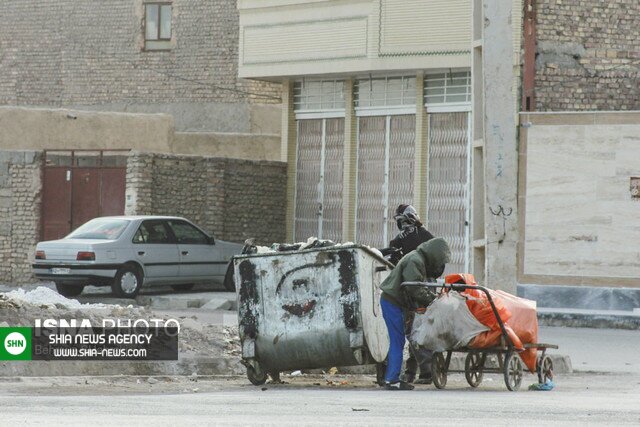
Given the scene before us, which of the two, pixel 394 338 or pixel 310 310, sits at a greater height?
pixel 310 310

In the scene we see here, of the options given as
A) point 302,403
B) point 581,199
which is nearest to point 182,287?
point 581,199

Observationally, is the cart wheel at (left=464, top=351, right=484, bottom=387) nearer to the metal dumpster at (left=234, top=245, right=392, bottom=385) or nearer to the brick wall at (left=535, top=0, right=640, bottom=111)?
the metal dumpster at (left=234, top=245, right=392, bottom=385)

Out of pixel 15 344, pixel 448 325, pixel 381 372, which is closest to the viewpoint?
pixel 448 325

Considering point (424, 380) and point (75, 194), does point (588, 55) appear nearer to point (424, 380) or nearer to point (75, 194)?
point (75, 194)

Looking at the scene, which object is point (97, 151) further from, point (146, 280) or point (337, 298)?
point (337, 298)

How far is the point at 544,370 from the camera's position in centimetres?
1595

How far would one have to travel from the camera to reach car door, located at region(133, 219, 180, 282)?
28812mm

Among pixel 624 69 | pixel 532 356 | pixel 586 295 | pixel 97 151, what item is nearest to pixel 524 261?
pixel 586 295

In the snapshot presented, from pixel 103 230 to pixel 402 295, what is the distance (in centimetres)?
1386

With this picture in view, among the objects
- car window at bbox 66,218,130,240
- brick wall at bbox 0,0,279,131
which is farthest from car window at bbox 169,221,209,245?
brick wall at bbox 0,0,279,131

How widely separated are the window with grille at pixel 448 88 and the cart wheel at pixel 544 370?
46.0ft

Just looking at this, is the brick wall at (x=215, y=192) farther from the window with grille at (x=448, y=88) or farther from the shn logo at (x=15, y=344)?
the shn logo at (x=15, y=344)

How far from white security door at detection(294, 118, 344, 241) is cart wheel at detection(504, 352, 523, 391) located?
16.7 metres

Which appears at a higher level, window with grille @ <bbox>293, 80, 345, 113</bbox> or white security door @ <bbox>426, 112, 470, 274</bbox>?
window with grille @ <bbox>293, 80, 345, 113</bbox>
